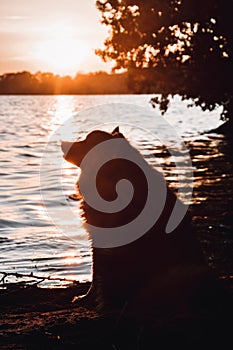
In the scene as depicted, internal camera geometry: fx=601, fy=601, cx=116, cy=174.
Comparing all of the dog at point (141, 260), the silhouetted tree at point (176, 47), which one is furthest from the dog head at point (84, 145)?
the silhouetted tree at point (176, 47)

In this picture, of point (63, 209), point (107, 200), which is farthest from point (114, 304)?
point (63, 209)

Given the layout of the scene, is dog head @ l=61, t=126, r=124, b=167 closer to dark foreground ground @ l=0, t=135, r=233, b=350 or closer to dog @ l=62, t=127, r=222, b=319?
dog @ l=62, t=127, r=222, b=319

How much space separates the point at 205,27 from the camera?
33.9 metres

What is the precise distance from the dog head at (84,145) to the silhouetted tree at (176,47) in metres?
26.3

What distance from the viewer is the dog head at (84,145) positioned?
22.0 feet

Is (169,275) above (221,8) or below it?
below

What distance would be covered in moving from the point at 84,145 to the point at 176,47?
3051 centimetres

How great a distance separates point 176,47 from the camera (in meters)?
36.2

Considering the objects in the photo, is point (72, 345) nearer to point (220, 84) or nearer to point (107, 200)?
point (107, 200)

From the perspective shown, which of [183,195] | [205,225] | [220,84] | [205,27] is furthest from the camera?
[220,84]

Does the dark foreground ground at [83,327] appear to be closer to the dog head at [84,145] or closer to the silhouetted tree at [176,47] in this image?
the dog head at [84,145]

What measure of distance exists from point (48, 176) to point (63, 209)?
6756 millimetres

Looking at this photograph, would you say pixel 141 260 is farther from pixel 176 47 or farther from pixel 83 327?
pixel 176 47

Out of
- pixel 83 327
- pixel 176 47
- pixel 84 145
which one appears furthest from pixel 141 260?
pixel 176 47
